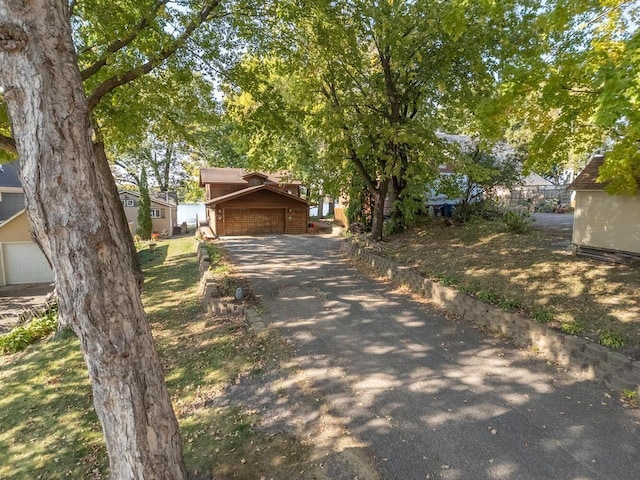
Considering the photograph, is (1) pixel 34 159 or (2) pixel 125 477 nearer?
(1) pixel 34 159

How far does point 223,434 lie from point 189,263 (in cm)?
1225

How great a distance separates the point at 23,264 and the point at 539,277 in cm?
2142

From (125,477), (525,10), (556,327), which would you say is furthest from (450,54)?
(125,477)

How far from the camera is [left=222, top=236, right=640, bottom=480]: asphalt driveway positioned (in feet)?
11.7

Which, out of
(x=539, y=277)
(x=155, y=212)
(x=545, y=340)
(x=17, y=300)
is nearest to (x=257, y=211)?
(x=17, y=300)

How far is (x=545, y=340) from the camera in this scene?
18.6 ft

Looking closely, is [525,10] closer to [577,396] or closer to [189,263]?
[577,396]

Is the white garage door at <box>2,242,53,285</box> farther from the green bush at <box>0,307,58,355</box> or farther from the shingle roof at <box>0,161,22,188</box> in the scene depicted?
the green bush at <box>0,307,58,355</box>

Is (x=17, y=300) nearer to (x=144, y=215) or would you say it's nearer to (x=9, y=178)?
(x=9, y=178)

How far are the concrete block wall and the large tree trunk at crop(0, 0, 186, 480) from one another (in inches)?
215

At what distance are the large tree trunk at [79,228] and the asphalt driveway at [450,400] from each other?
228 cm

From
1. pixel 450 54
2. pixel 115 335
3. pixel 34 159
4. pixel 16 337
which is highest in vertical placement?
pixel 450 54

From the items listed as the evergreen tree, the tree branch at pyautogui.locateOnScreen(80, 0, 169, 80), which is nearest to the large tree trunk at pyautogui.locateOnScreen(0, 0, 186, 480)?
the tree branch at pyautogui.locateOnScreen(80, 0, 169, 80)

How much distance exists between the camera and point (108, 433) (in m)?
3.08
